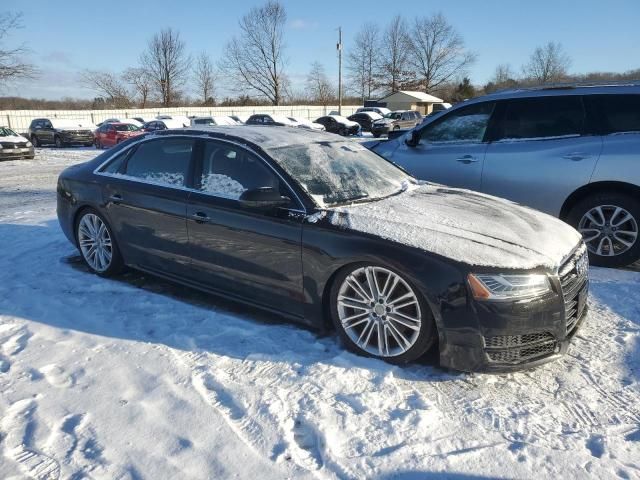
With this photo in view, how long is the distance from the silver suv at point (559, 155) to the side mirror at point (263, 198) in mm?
2848

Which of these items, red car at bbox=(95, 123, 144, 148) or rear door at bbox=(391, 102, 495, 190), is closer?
rear door at bbox=(391, 102, 495, 190)

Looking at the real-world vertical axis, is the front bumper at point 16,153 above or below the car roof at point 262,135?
below

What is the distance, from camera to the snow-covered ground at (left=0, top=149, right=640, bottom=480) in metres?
2.44

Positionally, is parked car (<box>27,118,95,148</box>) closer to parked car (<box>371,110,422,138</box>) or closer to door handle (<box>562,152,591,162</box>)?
parked car (<box>371,110,422,138</box>)

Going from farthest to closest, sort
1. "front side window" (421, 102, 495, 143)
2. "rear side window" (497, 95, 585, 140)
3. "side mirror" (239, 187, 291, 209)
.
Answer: "front side window" (421, 102, 495, 143)
"rear side window" (497, 95, 585, 140)
"side mirror" (239, 187, 291, 209)

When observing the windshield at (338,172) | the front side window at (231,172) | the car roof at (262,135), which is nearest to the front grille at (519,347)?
the windshield at (338,172)

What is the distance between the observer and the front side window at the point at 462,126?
588cm

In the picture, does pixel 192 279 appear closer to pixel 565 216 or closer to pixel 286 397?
pixel 286 397

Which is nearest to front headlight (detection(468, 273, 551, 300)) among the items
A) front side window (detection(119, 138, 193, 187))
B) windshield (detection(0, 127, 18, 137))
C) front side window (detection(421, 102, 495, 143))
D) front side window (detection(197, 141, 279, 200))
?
front side window (detection(197, 141, 279, 200))

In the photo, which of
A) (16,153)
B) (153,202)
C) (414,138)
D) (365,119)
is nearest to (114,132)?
(16,153)

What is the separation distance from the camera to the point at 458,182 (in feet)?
19.3

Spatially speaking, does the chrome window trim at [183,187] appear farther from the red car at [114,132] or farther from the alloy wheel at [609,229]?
the red car at [114,132]

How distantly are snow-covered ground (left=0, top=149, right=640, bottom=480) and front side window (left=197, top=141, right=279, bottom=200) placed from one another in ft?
3.16

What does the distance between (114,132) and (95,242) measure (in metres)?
21.7
